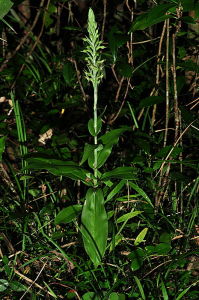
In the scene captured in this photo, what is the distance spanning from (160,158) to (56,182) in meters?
0.50

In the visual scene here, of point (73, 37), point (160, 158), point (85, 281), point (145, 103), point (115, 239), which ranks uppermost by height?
point (73, 37)

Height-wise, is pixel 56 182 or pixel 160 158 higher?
pixel 160 158

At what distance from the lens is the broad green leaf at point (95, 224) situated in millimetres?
1632

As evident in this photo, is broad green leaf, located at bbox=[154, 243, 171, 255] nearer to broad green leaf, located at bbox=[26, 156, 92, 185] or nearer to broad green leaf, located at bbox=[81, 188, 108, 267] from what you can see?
broad green leaf, located at bbox=[81, 188, 108, 267]

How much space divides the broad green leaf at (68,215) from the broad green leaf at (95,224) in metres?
0.08

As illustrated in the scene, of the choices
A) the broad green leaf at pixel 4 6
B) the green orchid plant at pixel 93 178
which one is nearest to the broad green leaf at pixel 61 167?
the green orchid plant at pixel 93 178

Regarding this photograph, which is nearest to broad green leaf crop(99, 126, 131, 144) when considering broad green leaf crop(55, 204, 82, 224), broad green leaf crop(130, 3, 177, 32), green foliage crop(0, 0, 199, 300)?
green foliage crop(0, 0, 199, 300)

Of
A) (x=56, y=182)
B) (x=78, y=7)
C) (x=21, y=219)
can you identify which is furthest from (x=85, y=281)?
(x=78, y=7)

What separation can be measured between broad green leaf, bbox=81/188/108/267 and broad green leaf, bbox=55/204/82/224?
3.2 inches

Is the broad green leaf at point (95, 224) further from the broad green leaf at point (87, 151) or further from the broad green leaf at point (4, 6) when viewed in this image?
the broad green leaf at point (4, 6)

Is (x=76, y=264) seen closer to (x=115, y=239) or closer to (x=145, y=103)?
(x=115, y=239)

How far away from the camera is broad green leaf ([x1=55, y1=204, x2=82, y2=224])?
171 centimetres

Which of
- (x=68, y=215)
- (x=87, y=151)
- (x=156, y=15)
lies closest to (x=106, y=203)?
(x=68, y=215)

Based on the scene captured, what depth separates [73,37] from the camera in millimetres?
3033
